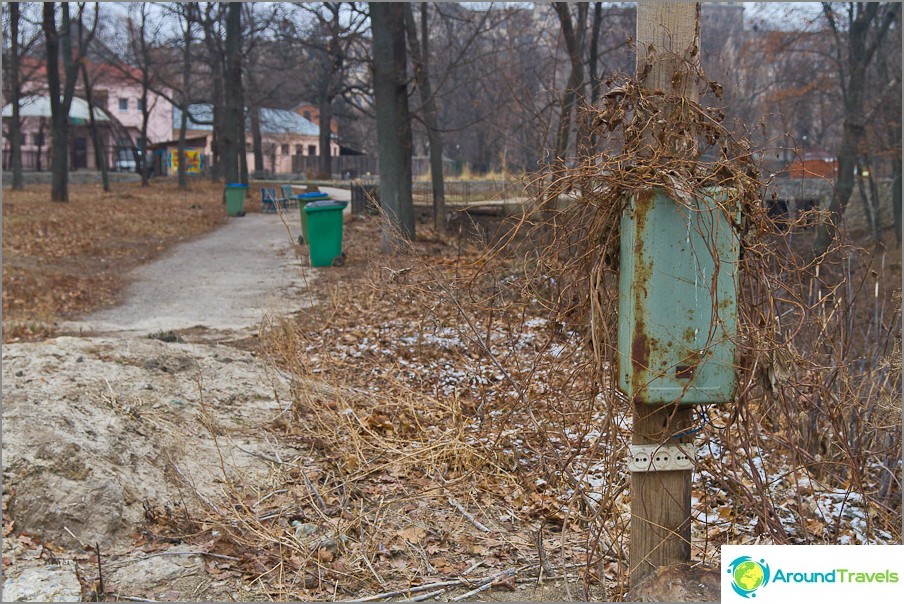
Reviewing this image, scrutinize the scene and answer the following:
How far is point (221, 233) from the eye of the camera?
22406mm

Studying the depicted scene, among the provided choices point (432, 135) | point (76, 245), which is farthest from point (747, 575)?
point (432, 135)

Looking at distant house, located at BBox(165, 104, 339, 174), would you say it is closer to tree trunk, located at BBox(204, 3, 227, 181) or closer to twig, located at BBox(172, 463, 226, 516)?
tree trunk, located at BBox(204, 3, 227, 181)

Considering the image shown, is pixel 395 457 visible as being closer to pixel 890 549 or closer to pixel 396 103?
pixel 890 549

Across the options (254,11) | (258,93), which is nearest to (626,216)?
(254,11)

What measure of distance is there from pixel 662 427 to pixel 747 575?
1.90 feet

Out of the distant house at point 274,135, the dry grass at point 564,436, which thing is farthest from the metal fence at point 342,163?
the dry grass at point 564,436

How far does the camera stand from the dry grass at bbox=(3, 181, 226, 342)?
11.5 m

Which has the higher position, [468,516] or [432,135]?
[432,135]

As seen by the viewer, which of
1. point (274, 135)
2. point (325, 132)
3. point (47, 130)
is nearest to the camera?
point (325, 132)

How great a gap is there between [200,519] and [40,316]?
23.6 feet

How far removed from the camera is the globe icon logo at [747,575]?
2.79m

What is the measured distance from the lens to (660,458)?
124 inches

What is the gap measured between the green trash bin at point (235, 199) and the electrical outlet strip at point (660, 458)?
83.2 ft

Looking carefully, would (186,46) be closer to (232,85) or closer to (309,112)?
(232,85)
